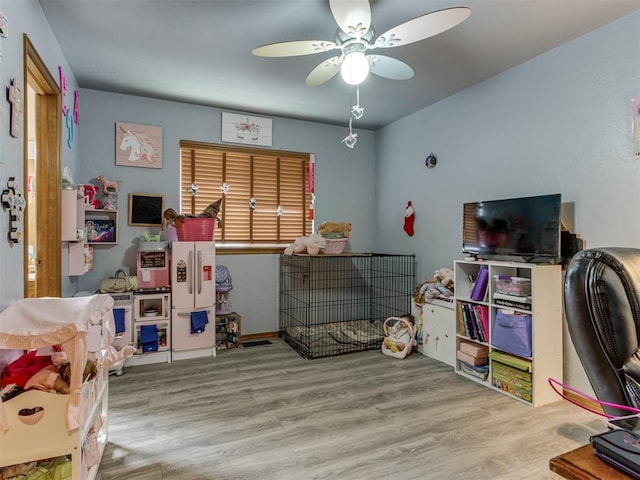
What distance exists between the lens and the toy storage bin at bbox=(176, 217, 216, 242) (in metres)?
3.53

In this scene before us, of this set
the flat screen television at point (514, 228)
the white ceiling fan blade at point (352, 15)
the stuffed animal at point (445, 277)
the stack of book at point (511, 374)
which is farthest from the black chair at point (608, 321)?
the stuffed animal at point (445, 277)

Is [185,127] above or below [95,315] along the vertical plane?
above

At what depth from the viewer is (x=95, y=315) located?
62.1 inches

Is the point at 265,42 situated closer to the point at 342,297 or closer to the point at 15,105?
the point at 15,105

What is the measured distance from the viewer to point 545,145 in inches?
111

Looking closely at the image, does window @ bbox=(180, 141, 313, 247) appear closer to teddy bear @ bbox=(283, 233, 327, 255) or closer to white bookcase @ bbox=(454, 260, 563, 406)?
teddy bear @ bbox=(283, 233, 327, 255)

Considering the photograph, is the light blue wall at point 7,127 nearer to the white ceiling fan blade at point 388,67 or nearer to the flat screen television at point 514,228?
the white ceiling fan blade at point 388,67

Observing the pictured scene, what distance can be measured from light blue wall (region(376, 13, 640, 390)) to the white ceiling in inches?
6.4

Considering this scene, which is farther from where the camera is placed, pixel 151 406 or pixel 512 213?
pixel 512 213

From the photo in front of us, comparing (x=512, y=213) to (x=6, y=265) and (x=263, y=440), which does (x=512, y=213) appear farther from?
(x=6, y=265)

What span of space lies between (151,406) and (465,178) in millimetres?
3277

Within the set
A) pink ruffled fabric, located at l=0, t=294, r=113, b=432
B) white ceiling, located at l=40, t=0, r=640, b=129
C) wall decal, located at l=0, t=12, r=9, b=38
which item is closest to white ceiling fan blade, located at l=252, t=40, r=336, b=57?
white ceiling, located at l=40, t=0, r=640, b=129

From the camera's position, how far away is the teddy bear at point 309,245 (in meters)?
3.77

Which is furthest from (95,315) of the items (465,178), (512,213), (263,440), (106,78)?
(465,178)
